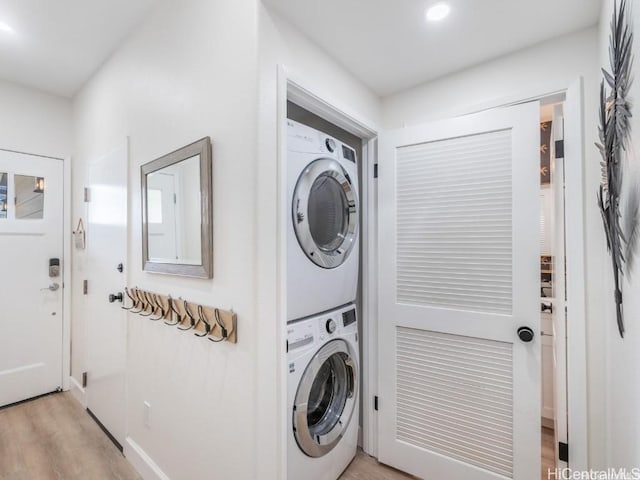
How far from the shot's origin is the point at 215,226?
4.31 feet

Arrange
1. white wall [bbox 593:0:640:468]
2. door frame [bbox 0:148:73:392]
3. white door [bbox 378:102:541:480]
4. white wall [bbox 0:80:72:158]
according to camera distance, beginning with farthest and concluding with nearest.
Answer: door frame [bbox 0:148:73:392]
white wall [bbox 0:80:72:158]
white door [bbox 378:102:541:480]
white wall [bbox 593:0:640:468]

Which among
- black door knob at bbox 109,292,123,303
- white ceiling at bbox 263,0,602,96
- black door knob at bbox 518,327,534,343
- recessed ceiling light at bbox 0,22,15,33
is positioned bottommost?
black door knob at bbox 518,327,534,343

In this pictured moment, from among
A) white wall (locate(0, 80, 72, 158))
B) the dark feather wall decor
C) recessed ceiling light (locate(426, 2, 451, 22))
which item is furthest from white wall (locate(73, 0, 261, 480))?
white wall (locate(0, 80, 72, 158))

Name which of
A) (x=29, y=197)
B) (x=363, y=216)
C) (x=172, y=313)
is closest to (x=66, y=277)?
(x=29, y=197)

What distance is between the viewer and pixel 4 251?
2469mm

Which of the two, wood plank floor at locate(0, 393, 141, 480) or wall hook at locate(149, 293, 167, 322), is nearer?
wall hook at locate(149, 293, 167, 322)

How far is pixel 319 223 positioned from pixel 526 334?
115cm

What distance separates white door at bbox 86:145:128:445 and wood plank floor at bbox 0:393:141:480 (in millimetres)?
104

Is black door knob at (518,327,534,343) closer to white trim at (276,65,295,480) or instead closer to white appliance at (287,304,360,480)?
white appliance at (287,304,360,480)

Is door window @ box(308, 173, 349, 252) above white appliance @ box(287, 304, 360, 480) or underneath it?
above

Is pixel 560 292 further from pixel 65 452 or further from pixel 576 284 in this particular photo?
pixel 65 452

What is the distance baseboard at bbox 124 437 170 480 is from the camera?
5.29ft

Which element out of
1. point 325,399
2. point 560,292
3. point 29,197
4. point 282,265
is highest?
point 29,197

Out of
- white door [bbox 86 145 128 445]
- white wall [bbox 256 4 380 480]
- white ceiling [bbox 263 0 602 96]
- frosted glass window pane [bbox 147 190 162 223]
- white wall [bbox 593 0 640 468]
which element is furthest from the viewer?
white door [bbox 86 145 128 445]
